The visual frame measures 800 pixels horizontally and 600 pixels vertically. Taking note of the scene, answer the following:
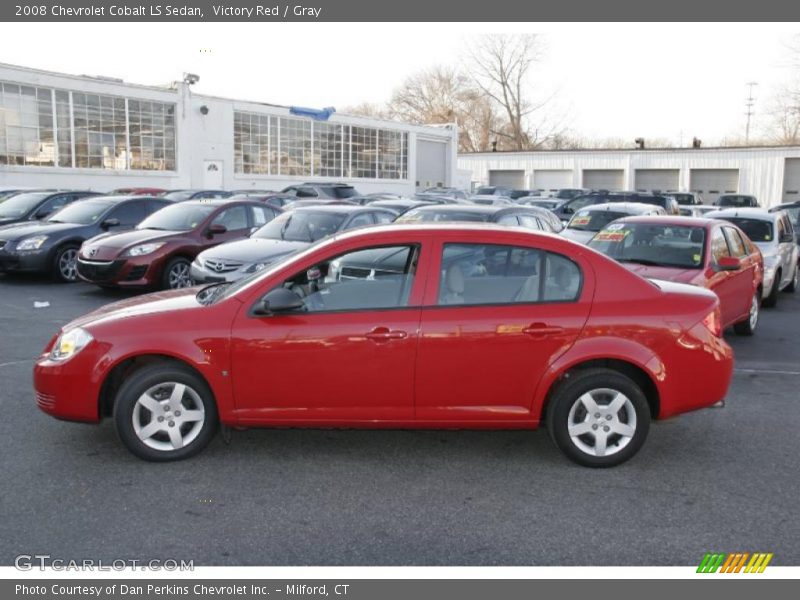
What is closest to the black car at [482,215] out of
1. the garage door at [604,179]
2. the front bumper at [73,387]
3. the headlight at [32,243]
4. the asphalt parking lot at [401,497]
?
the asphalt parking lot at [401,497]

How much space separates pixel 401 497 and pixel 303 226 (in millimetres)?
7523

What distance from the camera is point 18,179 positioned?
30891 millimetres

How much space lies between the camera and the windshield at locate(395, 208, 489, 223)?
431 inches

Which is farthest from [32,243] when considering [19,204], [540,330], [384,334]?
[540,330]

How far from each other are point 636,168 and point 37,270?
1771 inches

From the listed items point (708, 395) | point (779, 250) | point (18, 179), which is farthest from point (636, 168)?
point (708, 395)

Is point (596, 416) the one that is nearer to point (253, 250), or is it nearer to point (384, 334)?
point (384, 334)

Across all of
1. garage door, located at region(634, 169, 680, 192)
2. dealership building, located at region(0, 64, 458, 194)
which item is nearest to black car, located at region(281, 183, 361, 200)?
dealership building, located at region(0, 64, 458, 194)

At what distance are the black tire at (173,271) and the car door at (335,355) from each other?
709 cm

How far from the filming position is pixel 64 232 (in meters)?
13.1

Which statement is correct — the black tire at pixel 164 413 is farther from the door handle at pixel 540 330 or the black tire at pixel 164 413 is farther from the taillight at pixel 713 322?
the taillight at pixel 713 322

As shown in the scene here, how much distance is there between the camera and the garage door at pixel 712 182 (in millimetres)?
48344

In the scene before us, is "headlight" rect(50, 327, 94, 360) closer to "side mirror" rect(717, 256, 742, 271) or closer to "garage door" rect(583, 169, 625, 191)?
"side mirror" rect(717, 256, 742, 271)

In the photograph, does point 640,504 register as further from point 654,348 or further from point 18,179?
point 18,179
